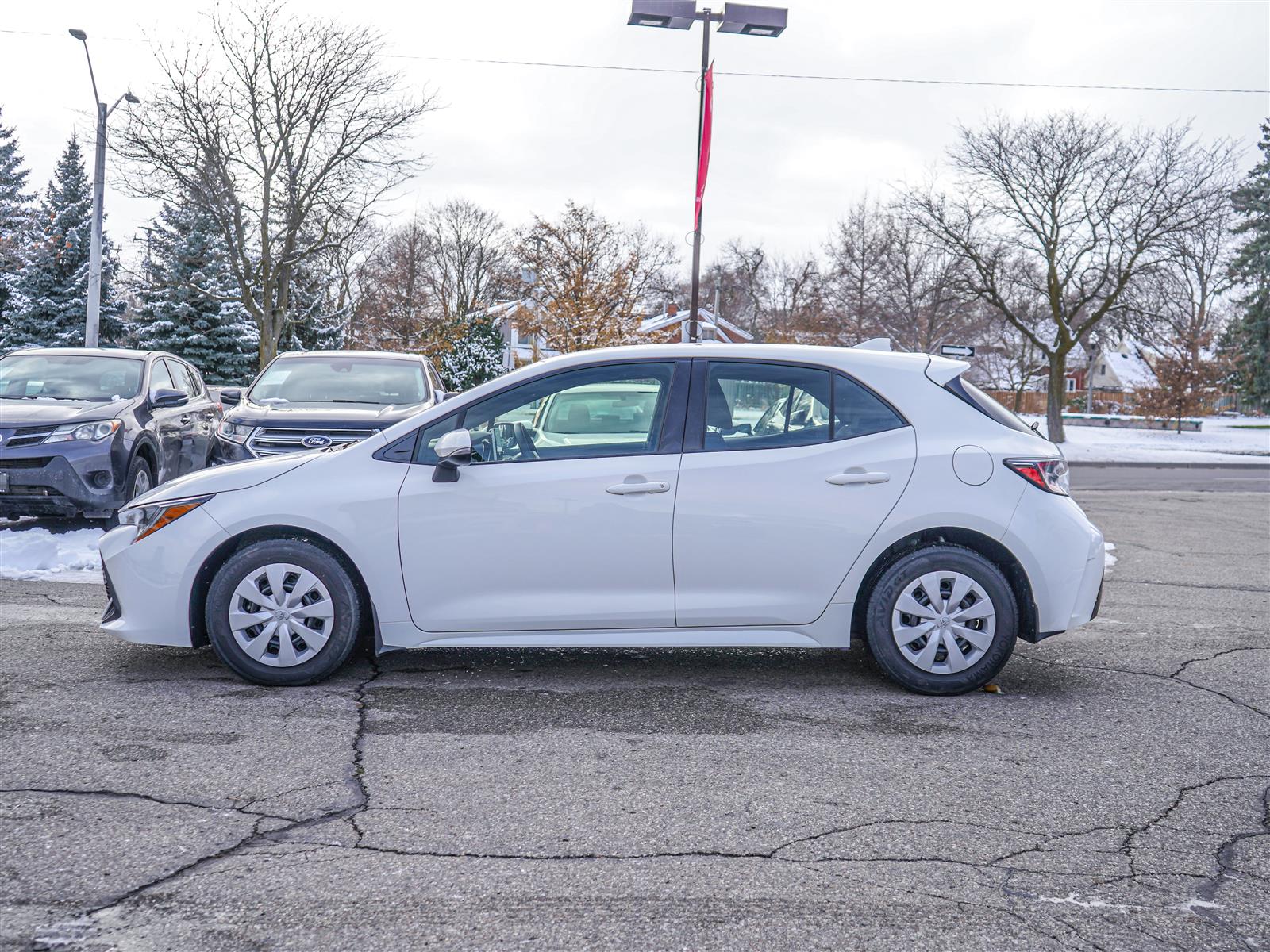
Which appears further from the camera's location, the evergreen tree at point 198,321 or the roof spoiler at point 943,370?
the evergreen tree at point 198,321

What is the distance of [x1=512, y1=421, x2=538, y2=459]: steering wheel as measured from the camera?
5.19 metres

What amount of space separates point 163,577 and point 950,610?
355 centimetres

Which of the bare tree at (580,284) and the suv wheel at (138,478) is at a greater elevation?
the bare tree at (580,284)

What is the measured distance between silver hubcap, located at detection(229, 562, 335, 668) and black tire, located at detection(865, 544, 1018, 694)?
97.2 inches

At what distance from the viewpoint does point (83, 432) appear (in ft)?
31.0

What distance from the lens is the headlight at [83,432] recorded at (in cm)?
934

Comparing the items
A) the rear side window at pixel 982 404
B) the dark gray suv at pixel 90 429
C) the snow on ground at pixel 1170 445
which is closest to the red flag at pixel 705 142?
the dark gray suv at pixel 90 429

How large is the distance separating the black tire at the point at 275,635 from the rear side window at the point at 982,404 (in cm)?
295

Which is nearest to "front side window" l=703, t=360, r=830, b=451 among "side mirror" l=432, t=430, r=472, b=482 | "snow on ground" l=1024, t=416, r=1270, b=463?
"side mirror" l=432, t=430, r=472, b=482

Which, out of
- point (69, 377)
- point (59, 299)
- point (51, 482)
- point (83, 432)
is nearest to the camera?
point (51, 482)

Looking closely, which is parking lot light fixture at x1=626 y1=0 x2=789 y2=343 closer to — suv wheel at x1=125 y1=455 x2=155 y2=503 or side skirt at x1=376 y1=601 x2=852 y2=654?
suv wheel at x1=125 y1=455 x2=155 y2=503

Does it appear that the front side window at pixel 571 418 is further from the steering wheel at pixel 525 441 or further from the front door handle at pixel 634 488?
the front door handle at pixel 634 488

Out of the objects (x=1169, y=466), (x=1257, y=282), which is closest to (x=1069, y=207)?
(x=1169, y=466)

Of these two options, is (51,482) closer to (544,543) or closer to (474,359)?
(544,543)
